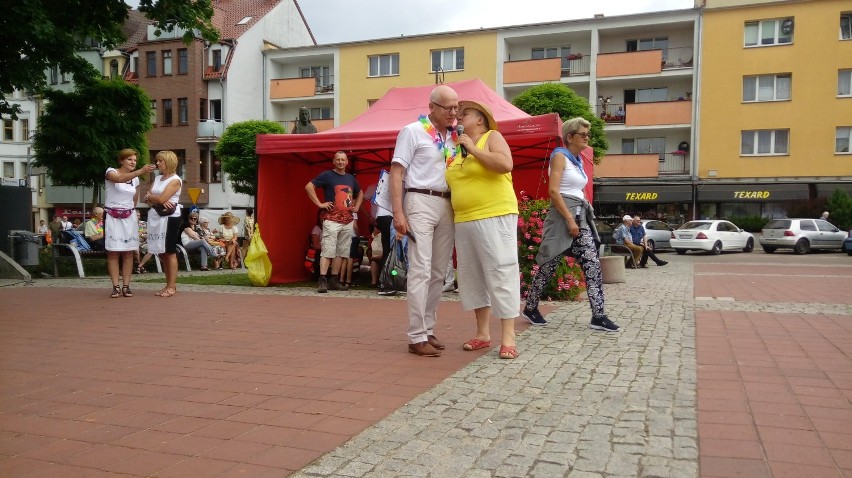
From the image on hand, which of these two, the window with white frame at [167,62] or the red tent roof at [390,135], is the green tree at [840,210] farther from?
the window with white frame at [167,62]

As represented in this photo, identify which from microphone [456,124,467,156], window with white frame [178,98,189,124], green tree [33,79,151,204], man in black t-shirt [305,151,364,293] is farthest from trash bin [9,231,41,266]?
window with white frame [178,98,189,124]

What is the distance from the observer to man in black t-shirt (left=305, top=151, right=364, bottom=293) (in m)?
9.50

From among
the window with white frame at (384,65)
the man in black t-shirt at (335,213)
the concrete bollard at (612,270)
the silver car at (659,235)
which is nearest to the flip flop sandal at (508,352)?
the man in black t-shirt at (335,213)

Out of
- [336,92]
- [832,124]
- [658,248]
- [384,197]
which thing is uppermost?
[336,92]

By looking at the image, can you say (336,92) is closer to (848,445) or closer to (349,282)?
(349,282)

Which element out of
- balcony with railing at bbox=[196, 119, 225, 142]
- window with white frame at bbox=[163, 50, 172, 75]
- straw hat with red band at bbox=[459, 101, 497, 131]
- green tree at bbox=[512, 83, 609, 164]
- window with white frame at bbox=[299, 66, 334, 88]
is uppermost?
window with white frame at bbox=[163, 50, 172, 75]

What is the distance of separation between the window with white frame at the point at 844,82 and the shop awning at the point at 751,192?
4804mm

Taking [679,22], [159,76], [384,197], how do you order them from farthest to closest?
1. [159,76]
2. [679,22]
3. [384,197]

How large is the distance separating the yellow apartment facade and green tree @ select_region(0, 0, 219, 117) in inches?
1103

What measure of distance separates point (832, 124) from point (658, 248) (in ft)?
37.0

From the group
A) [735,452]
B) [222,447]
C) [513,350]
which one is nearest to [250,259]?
[513,350]

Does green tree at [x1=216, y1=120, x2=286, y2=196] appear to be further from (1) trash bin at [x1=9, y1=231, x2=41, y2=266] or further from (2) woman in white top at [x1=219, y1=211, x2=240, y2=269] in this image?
(1) trash bin at [x1=9, y1=231, x2=41, y2=266]

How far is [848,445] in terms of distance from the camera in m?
3.15

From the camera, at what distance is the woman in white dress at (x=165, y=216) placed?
339 inches
